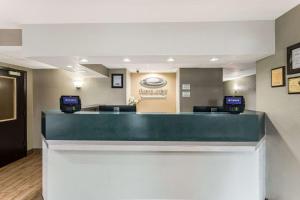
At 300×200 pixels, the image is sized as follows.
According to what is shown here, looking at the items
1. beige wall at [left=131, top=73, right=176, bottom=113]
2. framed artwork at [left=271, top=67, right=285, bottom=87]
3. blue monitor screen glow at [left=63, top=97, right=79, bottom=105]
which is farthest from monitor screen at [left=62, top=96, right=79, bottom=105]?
beige wall at [left=131, top=73, right=176, bottom=113]

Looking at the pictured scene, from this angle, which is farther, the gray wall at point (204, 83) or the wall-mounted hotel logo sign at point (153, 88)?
the wall-mounted hotel logo sign at point (153, 88)

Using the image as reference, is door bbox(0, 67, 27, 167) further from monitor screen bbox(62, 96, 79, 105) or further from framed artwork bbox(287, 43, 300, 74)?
framed artwork bbox(287, 43, 300, 74)

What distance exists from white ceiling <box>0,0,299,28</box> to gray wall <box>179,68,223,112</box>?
127 inches

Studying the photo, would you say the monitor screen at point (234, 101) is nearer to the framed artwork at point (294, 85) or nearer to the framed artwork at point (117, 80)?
the framed artwork at point (294, 85)

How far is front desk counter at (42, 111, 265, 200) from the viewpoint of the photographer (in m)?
2.65

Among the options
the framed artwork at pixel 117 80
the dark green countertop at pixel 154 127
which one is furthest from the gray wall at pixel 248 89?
the dark green countertop at pixel 154 127

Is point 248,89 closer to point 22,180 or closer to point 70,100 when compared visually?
point 70,100

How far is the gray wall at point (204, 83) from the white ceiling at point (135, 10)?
3.23 meters

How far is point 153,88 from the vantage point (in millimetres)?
7238

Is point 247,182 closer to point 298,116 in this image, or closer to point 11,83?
point 298,116

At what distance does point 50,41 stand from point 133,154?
1.84 m

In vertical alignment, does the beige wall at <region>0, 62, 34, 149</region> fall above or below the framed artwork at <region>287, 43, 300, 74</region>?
below

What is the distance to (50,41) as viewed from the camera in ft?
10.0

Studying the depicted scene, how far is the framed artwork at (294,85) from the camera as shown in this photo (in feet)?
8.04
